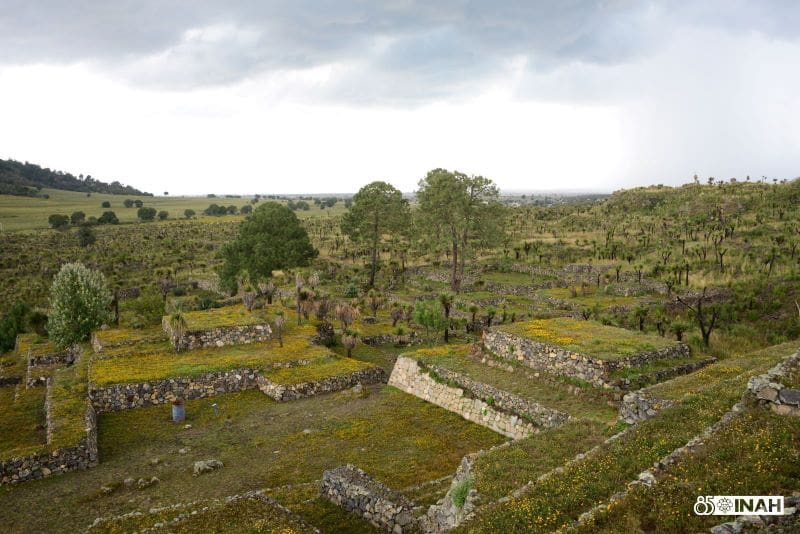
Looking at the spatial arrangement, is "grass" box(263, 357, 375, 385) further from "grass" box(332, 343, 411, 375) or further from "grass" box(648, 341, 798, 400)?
"grass" box(648, 341, 798, 400)

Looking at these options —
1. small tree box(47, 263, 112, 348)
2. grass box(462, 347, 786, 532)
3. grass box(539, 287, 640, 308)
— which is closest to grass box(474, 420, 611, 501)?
grass box(462, 347, 786, 532)

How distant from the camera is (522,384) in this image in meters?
20.1

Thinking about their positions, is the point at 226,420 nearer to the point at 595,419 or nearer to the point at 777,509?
the point at 595,419

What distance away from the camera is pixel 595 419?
15594 mm

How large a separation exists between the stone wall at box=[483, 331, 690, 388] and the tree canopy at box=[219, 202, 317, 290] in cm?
3207

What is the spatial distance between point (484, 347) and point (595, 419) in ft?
28.3

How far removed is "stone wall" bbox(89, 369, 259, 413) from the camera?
22.2 metres

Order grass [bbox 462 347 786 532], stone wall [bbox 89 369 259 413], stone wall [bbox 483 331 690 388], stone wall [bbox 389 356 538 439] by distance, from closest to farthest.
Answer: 1. grass [bbox 462 347 786 532]
2. stone wall [bbox 389 356 538 439]
3. stone wall [bbox 483 331 690 388]
4. stone wall [bbox 89 369 259 413]

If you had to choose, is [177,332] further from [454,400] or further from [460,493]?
[460,493]

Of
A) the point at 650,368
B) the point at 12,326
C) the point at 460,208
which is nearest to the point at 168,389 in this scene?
the point at 650,368

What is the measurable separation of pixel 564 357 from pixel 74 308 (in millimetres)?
29851

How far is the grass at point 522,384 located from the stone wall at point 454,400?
30.1 inches

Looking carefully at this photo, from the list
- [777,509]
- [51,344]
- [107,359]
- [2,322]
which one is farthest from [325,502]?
[2,322]

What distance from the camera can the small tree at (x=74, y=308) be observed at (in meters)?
31.5
